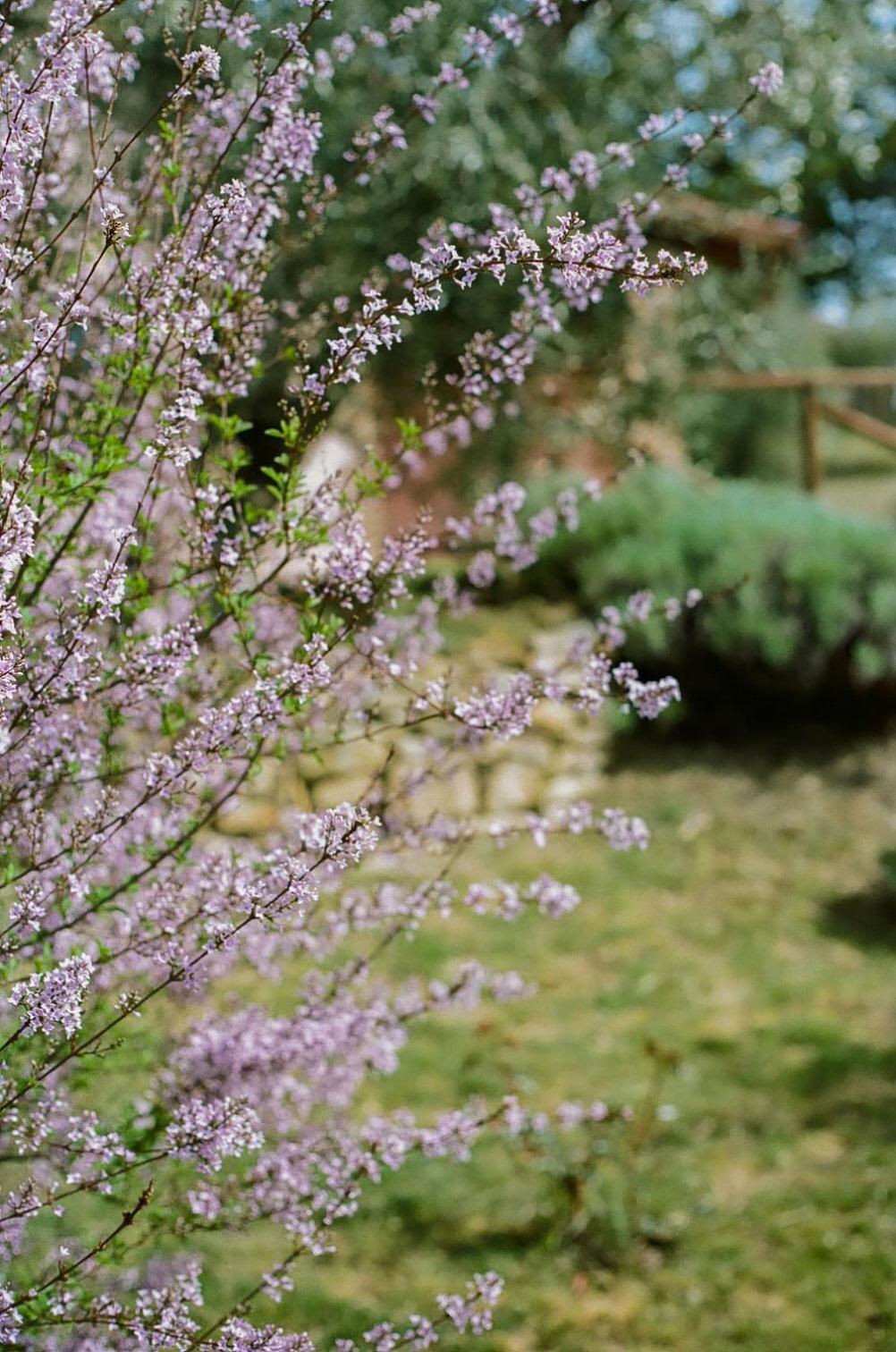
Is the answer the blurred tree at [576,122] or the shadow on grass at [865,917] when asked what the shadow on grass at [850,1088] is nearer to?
the shadow on grass at [865,917]

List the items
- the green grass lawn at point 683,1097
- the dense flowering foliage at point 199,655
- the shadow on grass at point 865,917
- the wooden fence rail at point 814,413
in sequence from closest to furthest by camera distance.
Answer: the dense flowering foliage at point 199,655, the green grass lawn at point 683,1097, the shadow on grass at point 865,917, the wooden fence rail at point 814,413

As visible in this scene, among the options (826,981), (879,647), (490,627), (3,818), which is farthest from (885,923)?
(3,818)

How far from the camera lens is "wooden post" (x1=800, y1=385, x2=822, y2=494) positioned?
11398mm

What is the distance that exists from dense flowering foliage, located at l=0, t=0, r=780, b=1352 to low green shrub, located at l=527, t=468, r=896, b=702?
5471 millimetres

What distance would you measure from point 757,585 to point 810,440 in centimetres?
339

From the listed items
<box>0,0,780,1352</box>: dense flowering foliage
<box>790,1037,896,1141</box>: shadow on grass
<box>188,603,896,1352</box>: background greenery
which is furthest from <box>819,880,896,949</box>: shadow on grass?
<box>0,0,780,1352</box>: dense flowering foliage

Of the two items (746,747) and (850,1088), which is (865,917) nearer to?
(850,1088)

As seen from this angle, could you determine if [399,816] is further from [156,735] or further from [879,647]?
[879,647]

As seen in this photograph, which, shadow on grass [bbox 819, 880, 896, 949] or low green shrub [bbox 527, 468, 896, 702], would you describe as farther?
low green shrub [bbox 527, 468, 896, 702]

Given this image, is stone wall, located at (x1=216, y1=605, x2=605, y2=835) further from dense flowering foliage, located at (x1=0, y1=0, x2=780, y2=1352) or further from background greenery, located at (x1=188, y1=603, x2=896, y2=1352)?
dense flowering foliage, located at (x1=0, y1=0, x2=780, y2=1352)

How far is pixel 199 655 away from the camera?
2.67 meters

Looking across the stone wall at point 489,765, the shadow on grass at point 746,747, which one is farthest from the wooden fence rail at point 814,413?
the stone wall at point 489,765

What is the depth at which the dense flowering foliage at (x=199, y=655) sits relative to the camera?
209cm

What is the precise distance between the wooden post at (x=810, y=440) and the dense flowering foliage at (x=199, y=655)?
866cm
